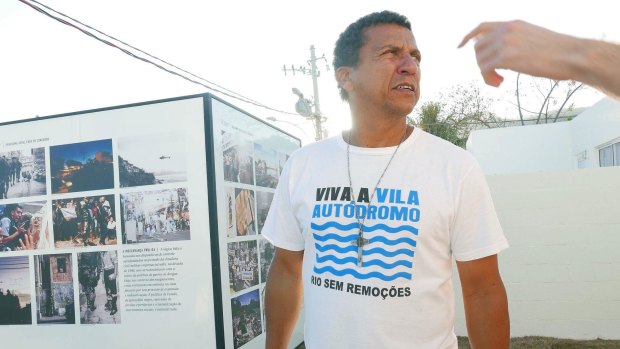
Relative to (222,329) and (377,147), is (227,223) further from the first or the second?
(377,147)

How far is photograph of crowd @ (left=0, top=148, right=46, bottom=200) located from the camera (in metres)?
4.07

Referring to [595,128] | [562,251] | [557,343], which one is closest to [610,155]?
[595,128]

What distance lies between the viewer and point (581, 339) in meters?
6.28

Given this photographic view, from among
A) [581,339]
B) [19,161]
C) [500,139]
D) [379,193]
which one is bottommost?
[581,339]

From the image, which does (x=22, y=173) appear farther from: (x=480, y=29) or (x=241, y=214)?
(x=480, y=29)

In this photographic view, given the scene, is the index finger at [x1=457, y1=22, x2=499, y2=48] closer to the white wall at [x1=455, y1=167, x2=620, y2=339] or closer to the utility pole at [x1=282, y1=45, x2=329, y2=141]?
the white wall at [x1=455, y1=167, x2=620, y2=339]

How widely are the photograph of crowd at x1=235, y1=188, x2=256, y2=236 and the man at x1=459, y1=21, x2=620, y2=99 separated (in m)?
3.17

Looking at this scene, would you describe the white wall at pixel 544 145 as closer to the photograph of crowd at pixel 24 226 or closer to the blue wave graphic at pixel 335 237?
the photograph of crowd at pixel 24 226

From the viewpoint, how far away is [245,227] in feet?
14.0

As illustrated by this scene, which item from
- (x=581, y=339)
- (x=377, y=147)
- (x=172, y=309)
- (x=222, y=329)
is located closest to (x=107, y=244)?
(x=172, y=309)

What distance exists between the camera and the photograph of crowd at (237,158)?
4.00m

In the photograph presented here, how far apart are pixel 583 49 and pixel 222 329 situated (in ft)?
10.4

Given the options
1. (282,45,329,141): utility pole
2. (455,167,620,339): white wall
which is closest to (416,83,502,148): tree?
(282,45,329,141): utility pole

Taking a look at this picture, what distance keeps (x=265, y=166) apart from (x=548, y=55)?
387 cm
